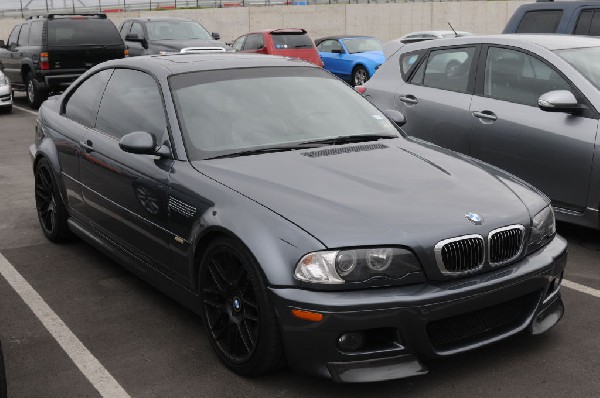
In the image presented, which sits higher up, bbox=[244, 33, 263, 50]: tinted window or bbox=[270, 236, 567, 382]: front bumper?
bbox=[244, 33, 263, 50]: tinted window

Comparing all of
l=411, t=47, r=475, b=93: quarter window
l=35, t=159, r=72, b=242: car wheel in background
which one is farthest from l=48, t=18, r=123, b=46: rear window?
l=411, t=47, r=475, b=93: quarter window

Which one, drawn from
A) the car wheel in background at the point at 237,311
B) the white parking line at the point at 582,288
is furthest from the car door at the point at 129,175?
the white parking line at the point at 582,288

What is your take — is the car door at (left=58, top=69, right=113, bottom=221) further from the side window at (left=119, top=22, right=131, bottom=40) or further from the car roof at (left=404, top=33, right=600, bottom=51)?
the side window at (left=119, top=22, right=131, bottom=40)

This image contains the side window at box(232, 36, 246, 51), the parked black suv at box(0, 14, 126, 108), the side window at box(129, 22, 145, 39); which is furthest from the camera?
the side window at box(232, 36, 246, 51)

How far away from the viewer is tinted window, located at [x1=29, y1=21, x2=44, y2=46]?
1628cm

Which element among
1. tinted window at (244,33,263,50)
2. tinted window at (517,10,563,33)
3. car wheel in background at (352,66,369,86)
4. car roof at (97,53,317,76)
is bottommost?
car wheel in background at (352,66,369,86)

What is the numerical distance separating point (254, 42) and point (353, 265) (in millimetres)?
17833

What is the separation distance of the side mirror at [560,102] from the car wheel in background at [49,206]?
12.0 ft

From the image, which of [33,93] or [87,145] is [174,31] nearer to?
[33,93]

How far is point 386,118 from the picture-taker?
516 centimetres

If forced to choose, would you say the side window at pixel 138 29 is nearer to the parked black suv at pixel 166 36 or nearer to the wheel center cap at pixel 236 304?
the parked black suv at pixel 166 36

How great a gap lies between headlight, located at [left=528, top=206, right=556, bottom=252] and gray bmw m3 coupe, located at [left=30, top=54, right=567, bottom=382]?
15mm

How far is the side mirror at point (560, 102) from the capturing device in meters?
5.81

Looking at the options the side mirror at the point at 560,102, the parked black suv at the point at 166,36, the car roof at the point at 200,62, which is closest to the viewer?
the car roof at the point at 200,62
